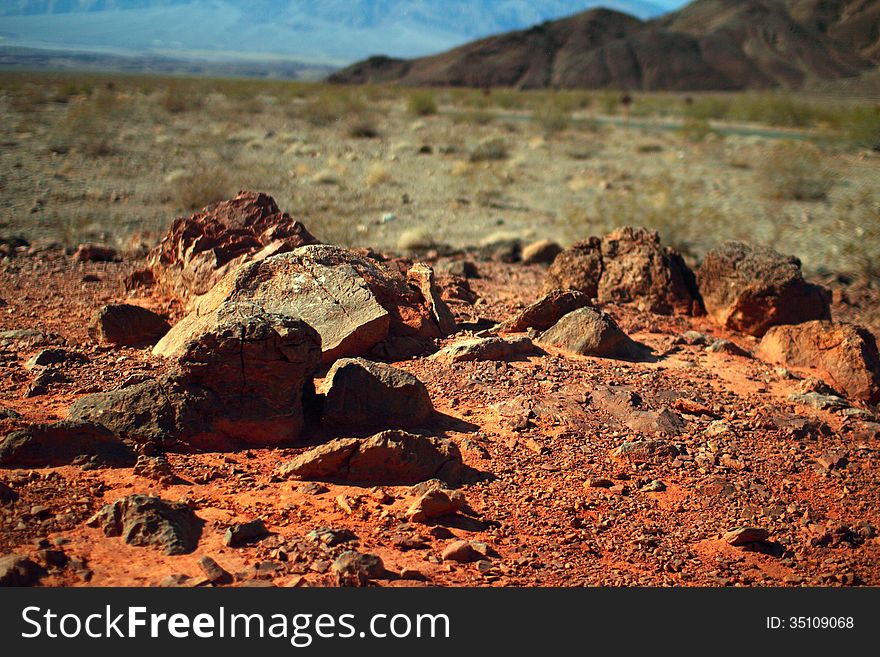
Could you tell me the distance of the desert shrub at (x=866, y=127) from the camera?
52.5 feet

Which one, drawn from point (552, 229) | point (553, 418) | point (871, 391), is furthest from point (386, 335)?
point (552, 229)

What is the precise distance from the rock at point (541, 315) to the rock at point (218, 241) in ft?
6.07

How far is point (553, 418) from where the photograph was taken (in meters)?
5.13

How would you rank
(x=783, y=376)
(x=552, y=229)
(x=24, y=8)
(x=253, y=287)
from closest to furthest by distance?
(x=253, y=287) → (x=783, y=376) → (x=552, y=229) → (x=24, y=8)

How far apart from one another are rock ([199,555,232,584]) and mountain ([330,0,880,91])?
63497 millimetres

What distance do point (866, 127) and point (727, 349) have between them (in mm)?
12000

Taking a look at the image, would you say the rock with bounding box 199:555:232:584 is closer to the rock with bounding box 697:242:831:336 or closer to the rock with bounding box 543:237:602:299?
the rock with bounding box 543:237:602:299

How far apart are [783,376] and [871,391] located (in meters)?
0.70

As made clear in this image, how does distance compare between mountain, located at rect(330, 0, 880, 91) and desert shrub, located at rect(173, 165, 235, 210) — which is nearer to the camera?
desert shrub, located at rect(173, 165, 235, 210)

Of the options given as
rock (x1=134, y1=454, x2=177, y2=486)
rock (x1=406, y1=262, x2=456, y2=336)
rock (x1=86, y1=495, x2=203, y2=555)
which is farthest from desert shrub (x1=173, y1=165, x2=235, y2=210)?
rock (x1=86, y1=495, x2=203, y2=555)

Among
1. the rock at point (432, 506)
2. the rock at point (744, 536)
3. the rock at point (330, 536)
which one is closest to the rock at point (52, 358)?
the rock at point (330, 536)

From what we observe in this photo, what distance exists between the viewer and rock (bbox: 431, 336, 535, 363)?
19.2 feet

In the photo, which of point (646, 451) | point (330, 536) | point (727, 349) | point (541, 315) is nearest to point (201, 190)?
point (541, 315)
